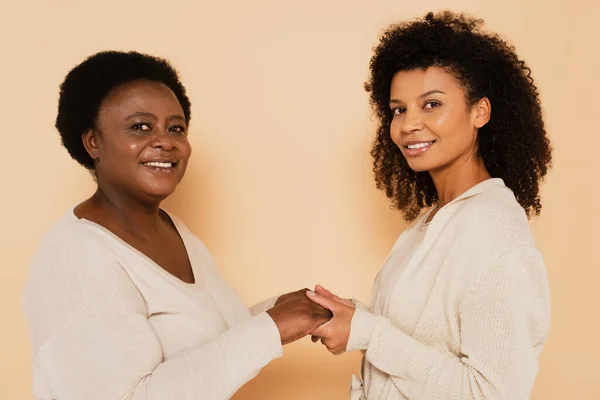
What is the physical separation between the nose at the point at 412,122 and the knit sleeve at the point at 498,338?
50 cm

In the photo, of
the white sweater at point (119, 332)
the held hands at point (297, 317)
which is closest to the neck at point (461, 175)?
the held hands at point (297, 317)

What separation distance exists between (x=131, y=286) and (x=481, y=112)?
1149 mm

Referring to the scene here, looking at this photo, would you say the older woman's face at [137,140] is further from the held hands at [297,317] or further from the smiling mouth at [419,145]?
the smiling mouth at [419,145]

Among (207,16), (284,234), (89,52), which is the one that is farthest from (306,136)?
(89,52)

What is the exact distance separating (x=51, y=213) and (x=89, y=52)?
76 centimetres

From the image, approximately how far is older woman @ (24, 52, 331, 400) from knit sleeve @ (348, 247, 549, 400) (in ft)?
1.29

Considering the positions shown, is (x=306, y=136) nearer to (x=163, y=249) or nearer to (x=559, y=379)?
(x=163, y=249)

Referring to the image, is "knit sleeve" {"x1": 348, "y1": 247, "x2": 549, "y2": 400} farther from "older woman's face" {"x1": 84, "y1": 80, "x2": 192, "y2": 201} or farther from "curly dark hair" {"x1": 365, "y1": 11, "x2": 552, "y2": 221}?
"older woman's face" {"x1": 84, "y1": 80, "x2": 192, "y2": 201}

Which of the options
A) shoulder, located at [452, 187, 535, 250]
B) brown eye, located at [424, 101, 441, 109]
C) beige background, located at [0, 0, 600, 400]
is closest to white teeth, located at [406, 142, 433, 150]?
brown eye, located at [424, 101, 441, 109]

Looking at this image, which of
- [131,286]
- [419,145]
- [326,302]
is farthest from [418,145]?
[131,286]

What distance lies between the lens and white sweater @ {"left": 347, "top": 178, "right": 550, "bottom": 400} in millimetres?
1562

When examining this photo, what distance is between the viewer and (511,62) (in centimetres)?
194

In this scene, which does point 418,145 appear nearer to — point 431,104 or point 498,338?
point 431,104

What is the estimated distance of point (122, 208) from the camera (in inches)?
73.3
